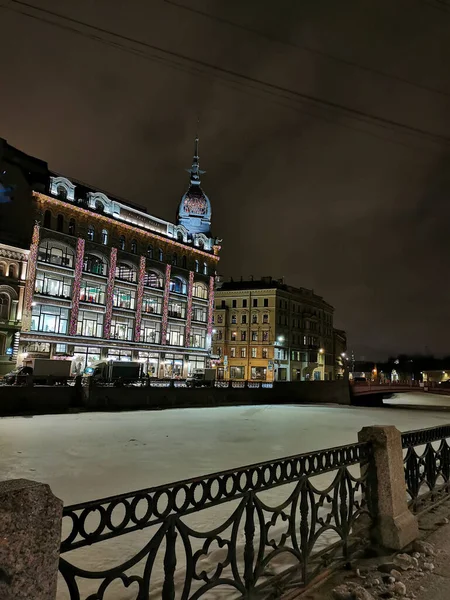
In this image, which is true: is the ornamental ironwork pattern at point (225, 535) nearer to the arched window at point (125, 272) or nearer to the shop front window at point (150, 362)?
the arched window at point (125, 272)

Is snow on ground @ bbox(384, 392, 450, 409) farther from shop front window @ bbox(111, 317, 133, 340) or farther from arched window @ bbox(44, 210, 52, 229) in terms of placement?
arched window @ bbox(44, 210, 52, 229)

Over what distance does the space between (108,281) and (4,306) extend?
40.6 feet

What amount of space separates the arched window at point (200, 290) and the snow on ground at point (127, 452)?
38132 millimetres

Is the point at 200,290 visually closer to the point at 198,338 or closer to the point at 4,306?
the point at 198,338

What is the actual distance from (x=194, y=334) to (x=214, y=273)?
9556 millimetres

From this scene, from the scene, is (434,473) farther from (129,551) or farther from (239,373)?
(239,373)

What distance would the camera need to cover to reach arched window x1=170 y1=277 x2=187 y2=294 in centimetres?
5975

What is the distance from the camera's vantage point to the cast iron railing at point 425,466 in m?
6.68

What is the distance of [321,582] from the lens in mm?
4586

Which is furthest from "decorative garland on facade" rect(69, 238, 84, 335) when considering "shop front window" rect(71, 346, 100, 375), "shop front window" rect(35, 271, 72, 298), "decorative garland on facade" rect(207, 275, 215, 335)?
"decorative garland on facade" rect(207, 275, 215, 335)

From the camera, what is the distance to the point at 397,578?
15.3 feet

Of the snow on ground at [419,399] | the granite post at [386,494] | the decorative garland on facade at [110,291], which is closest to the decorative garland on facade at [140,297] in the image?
the decorative garland on facade at [110,291]

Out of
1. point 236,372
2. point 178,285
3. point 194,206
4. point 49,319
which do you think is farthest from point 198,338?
point 49,319

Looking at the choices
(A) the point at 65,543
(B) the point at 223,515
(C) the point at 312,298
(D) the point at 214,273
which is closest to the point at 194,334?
(D) the point at 214,273
